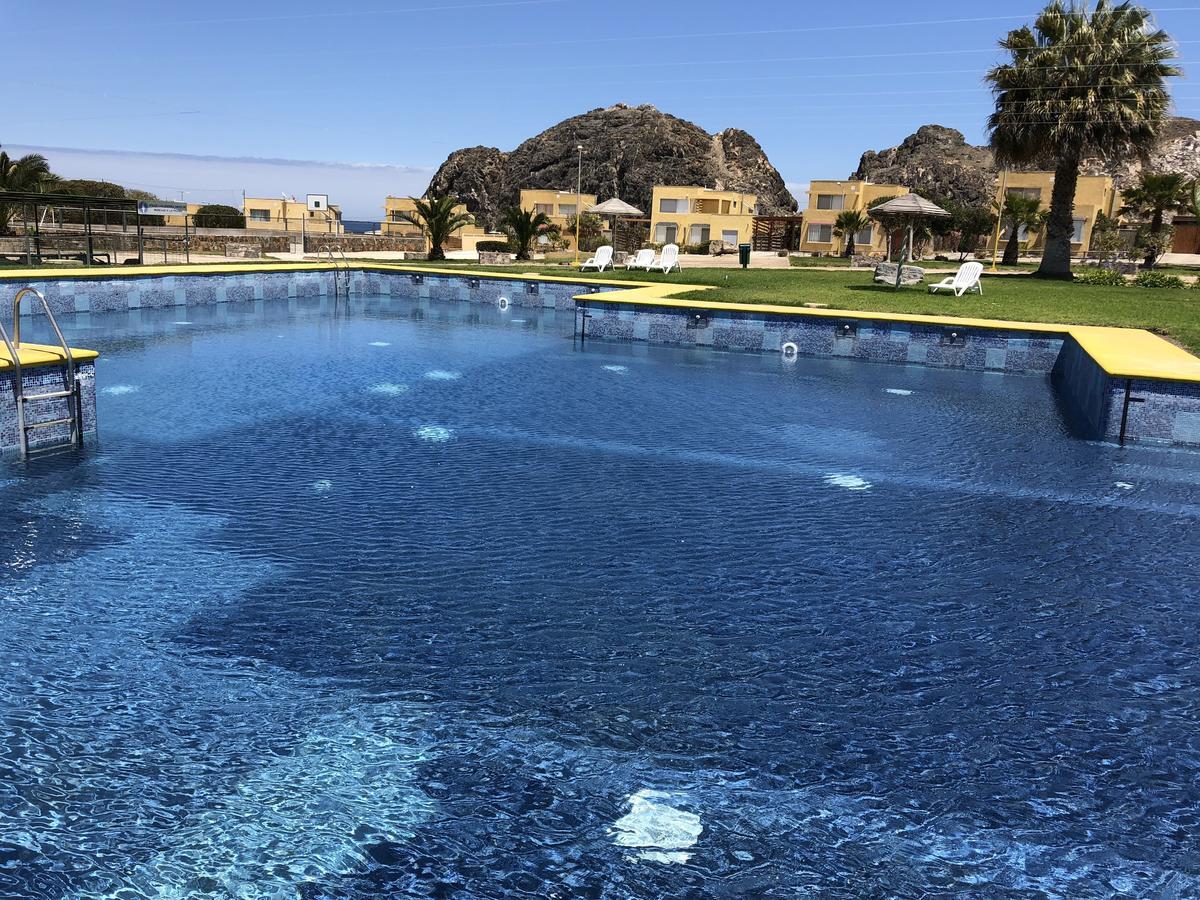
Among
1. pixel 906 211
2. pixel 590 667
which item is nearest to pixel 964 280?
pixel 906 211

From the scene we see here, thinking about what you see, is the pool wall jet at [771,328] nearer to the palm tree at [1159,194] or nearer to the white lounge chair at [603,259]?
the white lounge chair at [603,259]

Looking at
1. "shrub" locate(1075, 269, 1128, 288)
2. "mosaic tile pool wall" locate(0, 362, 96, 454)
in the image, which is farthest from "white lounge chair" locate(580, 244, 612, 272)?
"mosaic tile pool wall" locate(0, 362, 96, 454)

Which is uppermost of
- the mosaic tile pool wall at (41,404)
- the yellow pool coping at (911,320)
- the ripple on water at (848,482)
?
the yellow pool coping at (911,320)

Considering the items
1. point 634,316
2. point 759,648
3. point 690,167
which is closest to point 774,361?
point 634,316

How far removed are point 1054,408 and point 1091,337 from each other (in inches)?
78.0

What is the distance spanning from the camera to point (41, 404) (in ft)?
24.5

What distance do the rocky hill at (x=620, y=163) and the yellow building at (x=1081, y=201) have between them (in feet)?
166

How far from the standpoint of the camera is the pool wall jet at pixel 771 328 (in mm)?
9164

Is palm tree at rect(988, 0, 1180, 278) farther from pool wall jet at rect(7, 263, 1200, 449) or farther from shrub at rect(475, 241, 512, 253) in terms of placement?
shrub at rect(475, 241, 512, 253)

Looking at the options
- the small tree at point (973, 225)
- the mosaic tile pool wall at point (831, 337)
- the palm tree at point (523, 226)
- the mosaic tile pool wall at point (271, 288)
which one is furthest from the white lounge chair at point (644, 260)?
the small tree at point (973, 225)

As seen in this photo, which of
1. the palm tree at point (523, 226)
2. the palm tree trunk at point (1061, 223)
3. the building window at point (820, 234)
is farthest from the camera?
the building window at point (820, 234)

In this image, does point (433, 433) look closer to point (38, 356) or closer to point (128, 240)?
point (38, 356)

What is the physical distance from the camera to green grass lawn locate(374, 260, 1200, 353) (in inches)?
653

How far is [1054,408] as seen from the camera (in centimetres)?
1109
